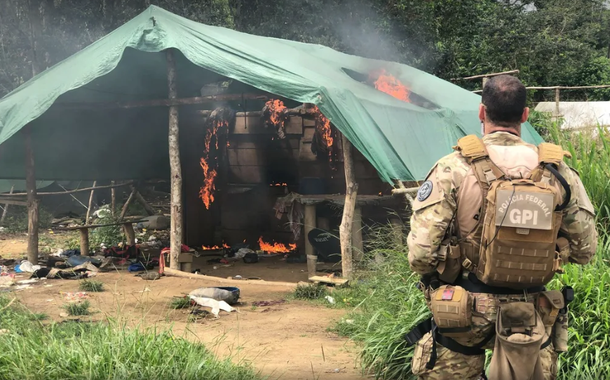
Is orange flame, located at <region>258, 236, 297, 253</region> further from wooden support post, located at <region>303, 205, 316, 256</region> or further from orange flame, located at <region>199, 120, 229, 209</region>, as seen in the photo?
wooden support post, located at <region>303, 205, 316, 256</region>

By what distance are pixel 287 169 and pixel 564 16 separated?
46.5ft

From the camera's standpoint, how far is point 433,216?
2.81 meters

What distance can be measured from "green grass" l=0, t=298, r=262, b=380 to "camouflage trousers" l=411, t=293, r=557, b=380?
54.8 inches

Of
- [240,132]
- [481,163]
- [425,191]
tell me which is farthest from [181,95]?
[481,163]

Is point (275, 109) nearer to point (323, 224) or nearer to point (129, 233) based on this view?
point (323, 224)

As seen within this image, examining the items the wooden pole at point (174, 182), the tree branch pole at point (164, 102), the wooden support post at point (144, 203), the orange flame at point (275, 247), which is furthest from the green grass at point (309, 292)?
the wooden support post at point (144, 203)

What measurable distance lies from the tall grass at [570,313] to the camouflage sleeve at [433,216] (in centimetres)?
163

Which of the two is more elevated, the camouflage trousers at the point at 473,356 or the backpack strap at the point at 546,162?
the backpack strap at the point at 546,162

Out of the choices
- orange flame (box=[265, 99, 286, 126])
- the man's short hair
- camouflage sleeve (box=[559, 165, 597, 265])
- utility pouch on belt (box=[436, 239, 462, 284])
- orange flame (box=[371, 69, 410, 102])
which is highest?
orange flame (box=[371, 69, 410, 102])

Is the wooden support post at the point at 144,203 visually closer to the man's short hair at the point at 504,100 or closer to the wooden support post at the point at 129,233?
the wooden support post at the point at 129,233

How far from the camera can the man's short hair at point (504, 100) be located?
9.36 feet

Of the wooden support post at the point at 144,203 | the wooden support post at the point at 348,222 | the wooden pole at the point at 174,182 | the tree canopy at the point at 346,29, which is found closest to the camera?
the wooden support post at the point at 348,222

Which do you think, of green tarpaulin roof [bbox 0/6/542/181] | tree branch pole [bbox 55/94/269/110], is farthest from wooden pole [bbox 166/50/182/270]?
green tarpaulin roof [bbox 0/6/542/181]

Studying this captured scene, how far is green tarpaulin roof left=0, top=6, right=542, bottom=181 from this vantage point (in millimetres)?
8359
